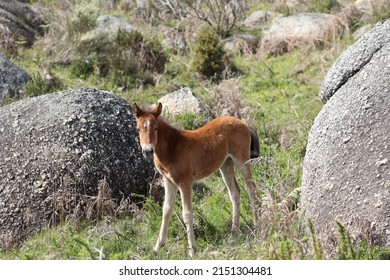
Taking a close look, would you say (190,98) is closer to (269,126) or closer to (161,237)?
(269,126)

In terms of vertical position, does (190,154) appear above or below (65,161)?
above

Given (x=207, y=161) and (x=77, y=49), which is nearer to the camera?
(x=207, y=161)

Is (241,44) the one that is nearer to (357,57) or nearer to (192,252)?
(357,57)

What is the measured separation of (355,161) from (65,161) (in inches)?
158

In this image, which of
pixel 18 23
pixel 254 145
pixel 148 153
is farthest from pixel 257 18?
pixel 148 153

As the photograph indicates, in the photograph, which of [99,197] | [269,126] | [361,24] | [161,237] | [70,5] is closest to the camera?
[161,237]

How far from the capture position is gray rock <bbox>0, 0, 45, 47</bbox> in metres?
19.0

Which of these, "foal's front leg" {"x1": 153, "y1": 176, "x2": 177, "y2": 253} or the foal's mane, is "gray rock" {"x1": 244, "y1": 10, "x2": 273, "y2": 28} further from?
"foal's front leg" {"x1": 153, "y1": 176, "x2": 177, "y2": 253}

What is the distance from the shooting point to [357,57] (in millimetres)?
8305

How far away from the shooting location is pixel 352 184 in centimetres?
729

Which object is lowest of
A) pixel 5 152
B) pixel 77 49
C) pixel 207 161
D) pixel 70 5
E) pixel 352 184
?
pixel 70 5

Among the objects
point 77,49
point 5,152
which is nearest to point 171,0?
point 77,49

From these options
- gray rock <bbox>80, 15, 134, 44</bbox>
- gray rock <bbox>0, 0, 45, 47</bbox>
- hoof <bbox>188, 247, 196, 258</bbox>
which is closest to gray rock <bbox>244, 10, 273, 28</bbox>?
gray rock <bbox>80, 15, 134, 44</bbox>

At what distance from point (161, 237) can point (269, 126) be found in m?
4.84
